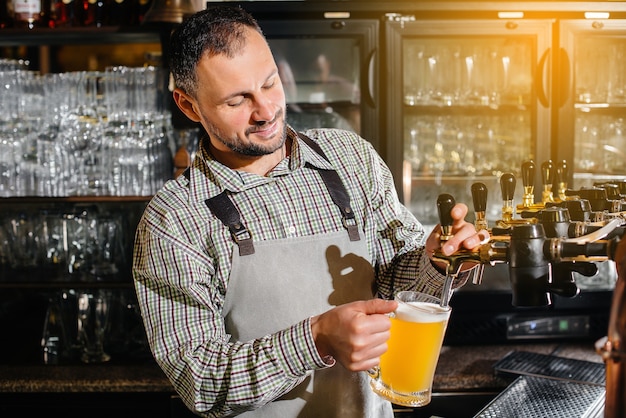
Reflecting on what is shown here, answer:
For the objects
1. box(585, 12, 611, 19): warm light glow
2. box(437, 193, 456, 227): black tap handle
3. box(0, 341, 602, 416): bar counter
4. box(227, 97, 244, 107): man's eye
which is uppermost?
box(585, 12, 611, 19): warm light glow

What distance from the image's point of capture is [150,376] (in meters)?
2.62

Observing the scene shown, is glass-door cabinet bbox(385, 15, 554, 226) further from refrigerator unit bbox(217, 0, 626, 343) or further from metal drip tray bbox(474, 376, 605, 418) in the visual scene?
metal drip tray bbox(474, 376, 605, 418)

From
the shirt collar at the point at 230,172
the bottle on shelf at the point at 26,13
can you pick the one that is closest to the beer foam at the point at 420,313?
the shirt collar at the point at 230,172

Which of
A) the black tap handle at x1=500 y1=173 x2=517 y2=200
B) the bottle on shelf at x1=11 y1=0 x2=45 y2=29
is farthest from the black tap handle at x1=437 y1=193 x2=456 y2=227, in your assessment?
the bottle on shelf at x1=11 y1=0 x2=45 y2=29

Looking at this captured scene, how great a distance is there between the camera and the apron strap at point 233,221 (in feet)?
5.31

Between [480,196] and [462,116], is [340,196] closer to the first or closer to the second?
[480,196]

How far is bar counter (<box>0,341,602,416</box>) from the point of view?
2475 mm

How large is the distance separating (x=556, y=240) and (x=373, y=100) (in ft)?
5.71

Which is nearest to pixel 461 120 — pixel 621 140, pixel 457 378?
pixel 621 140

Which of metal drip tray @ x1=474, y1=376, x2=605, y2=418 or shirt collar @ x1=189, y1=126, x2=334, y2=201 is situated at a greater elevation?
shirt collar @ x1=189, y1=126, x2=334, y2=201

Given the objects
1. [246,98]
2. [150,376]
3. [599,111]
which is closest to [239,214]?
[246,98]

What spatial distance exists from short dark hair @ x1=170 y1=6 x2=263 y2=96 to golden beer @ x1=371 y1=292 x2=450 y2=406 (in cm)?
69

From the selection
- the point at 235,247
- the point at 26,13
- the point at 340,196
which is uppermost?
the point at 26,13

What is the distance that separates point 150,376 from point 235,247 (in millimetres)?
1199
